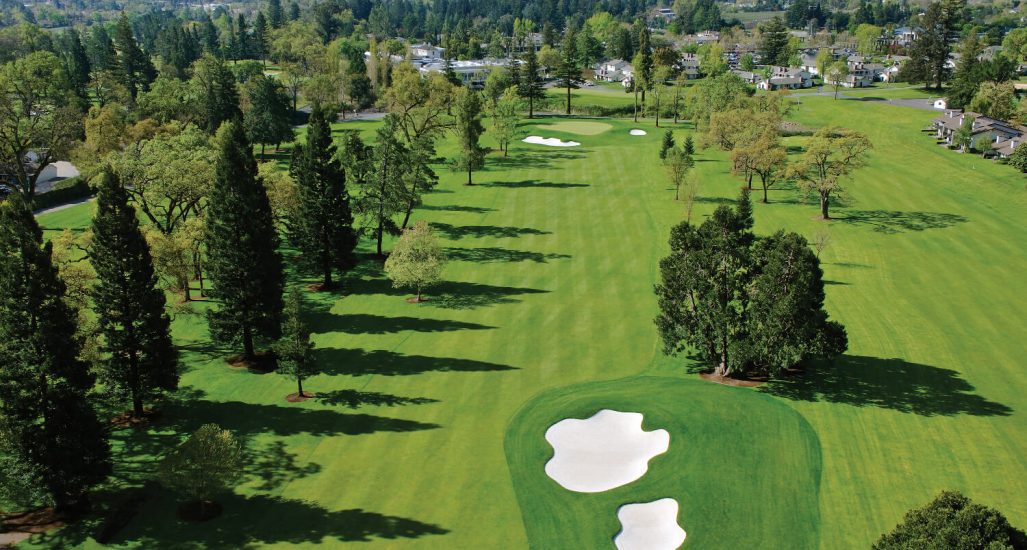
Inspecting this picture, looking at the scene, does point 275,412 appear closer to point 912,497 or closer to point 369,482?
point 369,482

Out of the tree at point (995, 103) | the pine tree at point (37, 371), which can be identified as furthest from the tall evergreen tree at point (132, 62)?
the tree at point (995, 103)

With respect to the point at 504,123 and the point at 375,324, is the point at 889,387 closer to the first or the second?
the point at 375,324

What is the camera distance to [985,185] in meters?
90.8

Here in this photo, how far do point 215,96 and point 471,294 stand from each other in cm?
7390

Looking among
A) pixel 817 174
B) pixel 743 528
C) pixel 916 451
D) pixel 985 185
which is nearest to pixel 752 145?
pixel 817 174

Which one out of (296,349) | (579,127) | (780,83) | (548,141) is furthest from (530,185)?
(780,83)

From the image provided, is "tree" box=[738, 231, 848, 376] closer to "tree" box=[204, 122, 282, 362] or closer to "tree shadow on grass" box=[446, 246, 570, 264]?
"tree shadow on grass" box=[446, 246, 570, 264]

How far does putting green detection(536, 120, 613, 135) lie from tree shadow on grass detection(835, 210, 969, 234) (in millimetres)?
59334

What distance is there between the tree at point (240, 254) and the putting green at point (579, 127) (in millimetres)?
90904

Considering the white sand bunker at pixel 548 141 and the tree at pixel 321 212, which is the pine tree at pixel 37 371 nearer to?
the tree at pixel 321 212

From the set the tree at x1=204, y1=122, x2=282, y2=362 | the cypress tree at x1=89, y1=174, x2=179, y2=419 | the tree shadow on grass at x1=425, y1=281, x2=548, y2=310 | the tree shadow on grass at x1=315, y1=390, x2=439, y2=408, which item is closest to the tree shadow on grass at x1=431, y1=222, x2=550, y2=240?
the tree shadow on grass at x1=425, y1=281, x2=548, y2=310

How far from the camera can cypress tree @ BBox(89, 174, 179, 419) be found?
40.6m

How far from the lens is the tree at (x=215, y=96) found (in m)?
114

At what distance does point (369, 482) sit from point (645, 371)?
2053cm
